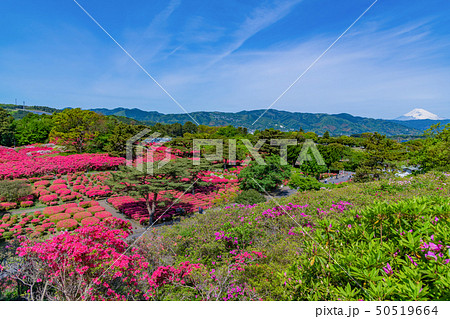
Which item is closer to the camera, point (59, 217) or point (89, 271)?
point (89, 271)

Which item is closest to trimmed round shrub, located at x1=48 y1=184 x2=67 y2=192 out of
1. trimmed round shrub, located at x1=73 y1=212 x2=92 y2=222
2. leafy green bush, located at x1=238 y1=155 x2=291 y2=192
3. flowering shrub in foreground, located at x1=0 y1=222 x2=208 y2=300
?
trimmed round shrub, located at x1=73 y1=212 x2=92 y2=222

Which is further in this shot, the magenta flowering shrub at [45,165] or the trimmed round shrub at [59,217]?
the magenta flowering shrub at [45,165]

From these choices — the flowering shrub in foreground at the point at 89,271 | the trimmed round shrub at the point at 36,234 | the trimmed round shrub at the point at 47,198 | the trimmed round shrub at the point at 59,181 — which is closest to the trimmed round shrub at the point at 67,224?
the trimmed round shrub at the point at 36,234

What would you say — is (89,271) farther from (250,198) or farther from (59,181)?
(59,181)

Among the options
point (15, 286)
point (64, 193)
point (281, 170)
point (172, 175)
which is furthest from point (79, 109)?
point (15, 286)

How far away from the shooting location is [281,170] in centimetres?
1905

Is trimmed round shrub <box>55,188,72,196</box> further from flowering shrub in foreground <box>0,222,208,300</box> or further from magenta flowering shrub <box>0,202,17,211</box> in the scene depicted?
flowering shrub in foreground <box>0,222,208,300</box>

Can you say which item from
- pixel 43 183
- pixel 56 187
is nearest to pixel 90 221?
pixel 56 187

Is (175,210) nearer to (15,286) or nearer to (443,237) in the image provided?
(15,286)

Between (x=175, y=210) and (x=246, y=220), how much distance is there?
8.49 metres

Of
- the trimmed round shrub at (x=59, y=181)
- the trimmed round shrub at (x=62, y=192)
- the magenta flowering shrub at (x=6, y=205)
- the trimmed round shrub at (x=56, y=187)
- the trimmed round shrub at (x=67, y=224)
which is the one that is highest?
the trimmed round shrub at (x=59, y=181)

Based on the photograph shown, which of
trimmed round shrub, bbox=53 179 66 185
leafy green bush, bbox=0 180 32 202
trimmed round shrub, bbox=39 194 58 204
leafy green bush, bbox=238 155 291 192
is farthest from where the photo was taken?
leafy green bush, bbox=238 155 291 192

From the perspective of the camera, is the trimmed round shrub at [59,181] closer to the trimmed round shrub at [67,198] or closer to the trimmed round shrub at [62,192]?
the trimmed round shrub at [62,192]

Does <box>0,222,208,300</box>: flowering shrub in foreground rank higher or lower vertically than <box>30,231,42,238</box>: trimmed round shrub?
higher
